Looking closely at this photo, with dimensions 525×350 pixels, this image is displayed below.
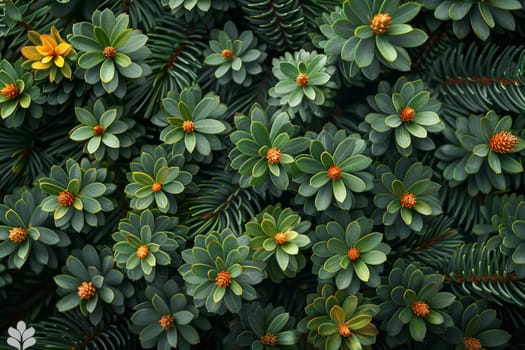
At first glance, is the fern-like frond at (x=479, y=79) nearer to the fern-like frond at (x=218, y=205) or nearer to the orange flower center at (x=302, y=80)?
the orange flower center at (x=302, y=80)

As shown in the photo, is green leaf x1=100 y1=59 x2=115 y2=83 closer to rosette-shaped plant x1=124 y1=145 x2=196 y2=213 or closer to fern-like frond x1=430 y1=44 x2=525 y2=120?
rosette-shaped plant x1=124 y1=145 x2=196 y2=213

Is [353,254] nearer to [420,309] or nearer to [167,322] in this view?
[420,309]

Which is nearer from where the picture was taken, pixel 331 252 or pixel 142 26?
pixel 331 252

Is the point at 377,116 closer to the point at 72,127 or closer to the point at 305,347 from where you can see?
the point at 305,347

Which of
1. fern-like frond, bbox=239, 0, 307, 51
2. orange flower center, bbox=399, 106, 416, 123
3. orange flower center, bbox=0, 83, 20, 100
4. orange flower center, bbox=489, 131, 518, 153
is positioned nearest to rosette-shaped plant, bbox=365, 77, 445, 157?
orange flower center, bbox=399, 106, 416, 123

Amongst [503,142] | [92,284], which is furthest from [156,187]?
[503,142]

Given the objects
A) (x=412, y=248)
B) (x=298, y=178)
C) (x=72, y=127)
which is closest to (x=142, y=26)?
(x=72, y=127)
